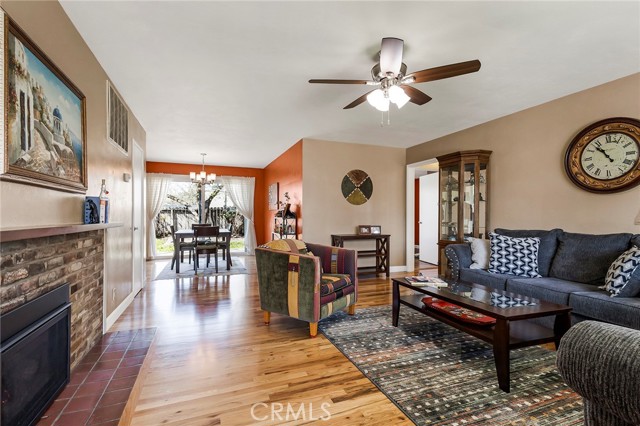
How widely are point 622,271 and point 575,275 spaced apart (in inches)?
22.9

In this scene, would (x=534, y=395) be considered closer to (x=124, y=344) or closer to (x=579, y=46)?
(x=579, y=46)

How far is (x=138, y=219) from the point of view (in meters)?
4.17

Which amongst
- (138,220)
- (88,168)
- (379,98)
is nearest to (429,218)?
(379,98)

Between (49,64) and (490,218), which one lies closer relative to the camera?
(49,64)

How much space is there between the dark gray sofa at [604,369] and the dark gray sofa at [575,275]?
1.86 metres

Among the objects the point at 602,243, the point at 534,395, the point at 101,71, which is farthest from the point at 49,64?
the point at 602,243

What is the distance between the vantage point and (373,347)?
8.02ft

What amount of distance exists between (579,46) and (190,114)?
13.2 feet

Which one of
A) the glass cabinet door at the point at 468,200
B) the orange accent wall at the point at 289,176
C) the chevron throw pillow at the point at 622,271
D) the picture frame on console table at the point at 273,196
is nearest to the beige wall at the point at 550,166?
the glass cabinet door at the point at 468,200

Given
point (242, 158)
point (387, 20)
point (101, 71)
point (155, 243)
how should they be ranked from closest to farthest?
point (387, 20) → point (101, 71) → point (242, 158) → point (155, 243)

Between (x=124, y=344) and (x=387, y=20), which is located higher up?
(x=387, y=20)

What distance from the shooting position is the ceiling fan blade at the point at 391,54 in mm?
1973

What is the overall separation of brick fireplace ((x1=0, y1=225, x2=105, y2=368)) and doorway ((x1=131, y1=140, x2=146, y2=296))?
1335 mm

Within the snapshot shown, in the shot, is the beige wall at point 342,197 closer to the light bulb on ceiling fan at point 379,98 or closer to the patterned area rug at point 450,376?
the patterned area rug at point 450,376
